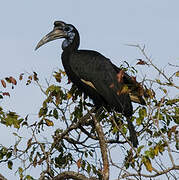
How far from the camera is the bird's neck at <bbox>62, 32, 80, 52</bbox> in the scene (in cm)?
866

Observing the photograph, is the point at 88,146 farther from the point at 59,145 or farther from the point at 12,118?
the point at 12,118

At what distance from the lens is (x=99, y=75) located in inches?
313

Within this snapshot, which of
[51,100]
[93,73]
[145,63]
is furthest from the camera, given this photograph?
[93,73]

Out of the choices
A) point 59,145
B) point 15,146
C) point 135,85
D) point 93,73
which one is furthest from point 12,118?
point 93,73

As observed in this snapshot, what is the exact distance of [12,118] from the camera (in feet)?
18.9

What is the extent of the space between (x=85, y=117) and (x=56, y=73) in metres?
0.75

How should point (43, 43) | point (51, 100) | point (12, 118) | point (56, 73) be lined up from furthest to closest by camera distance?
1. point (43, 43)
2. point (56, 73)
3. point (51, 100)
4. point (12, 118)

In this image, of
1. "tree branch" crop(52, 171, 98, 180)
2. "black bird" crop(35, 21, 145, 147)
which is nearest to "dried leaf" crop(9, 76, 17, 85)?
"tree branch" crop(52, 171, 98, 180)

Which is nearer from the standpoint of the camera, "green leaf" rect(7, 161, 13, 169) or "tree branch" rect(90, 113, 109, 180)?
"tree branch" rect(90, 113, 109, 180)

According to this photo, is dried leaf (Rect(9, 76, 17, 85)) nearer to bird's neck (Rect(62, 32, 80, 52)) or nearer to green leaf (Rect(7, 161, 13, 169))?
green leaf (Rect(7, 161, 13, 169))

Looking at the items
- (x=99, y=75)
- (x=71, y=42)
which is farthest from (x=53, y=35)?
(x=99, y=75)

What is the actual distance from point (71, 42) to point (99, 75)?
1153 millimetres

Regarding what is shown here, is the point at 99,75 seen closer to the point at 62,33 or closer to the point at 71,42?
the point at 71,42

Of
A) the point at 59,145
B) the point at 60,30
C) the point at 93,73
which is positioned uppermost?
the point at 60,30
